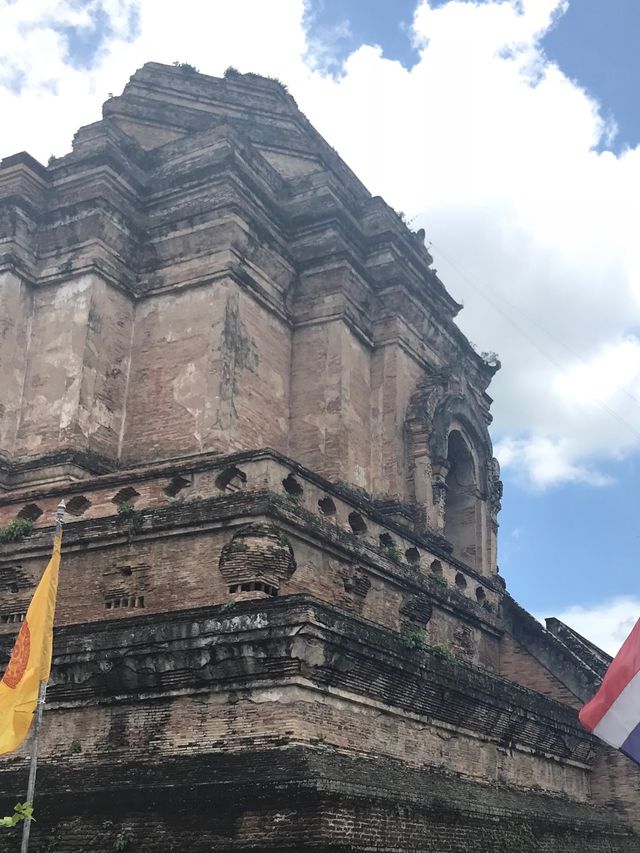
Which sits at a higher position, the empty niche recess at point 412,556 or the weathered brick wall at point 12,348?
the weathered brick wall at point 12,348

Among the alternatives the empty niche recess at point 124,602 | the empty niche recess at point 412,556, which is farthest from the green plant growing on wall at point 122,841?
the empty niche recess at point 412,556

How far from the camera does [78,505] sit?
14289mm

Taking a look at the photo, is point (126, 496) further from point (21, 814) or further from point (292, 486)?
point (21, 814)

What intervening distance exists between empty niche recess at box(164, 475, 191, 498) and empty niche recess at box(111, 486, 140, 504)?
0.51m

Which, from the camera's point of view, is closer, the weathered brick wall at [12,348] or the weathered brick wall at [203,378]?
the weathered brick wall at [203,378]

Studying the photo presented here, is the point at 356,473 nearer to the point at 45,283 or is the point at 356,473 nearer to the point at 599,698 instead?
the point at 45,283

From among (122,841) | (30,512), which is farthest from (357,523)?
(122,841)

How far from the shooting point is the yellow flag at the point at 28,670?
953 cm

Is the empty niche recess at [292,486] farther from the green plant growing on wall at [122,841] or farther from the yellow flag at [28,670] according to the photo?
the green plant growing on wall at [122,841]

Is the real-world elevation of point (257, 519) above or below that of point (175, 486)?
below

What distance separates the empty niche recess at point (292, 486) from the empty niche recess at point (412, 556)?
3259mm

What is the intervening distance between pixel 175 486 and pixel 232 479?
2.99 ft

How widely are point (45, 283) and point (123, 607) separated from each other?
24.0ft

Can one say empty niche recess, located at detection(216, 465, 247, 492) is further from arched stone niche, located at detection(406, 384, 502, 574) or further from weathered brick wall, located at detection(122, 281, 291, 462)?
arched stone niche, located at detection(406, 384, 502, 574)
